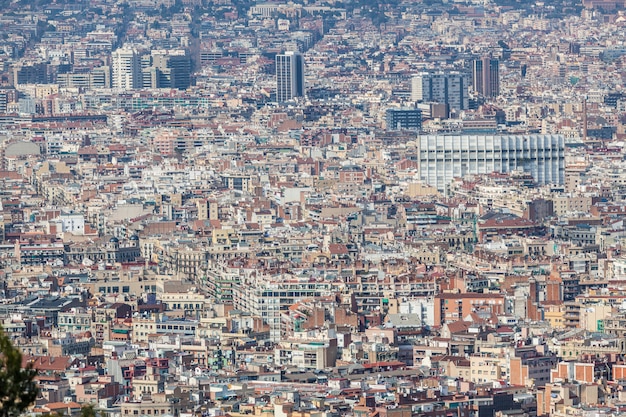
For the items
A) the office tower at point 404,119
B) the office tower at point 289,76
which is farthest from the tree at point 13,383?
the office tower at point 289,76

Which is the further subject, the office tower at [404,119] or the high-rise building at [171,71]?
the high-rise building at [171,71]

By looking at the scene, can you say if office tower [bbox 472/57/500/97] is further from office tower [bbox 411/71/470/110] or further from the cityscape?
office tower [bbox 411/71/470/110]

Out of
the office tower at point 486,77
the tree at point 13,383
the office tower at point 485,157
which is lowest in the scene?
the office tower at point 486,77

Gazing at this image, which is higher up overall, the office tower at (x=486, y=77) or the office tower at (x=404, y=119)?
the office tower at (x=404, y=119)

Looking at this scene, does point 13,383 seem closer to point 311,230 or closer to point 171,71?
point 311,230

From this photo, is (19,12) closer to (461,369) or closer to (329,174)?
(329,174)

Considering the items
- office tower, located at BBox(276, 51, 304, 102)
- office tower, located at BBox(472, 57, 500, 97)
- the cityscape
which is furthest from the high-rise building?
office tower, located at BBox(472, 57, 500, 97)

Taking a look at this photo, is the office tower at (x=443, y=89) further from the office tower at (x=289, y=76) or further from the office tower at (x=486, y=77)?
the office tower at (x=289, y=76)
